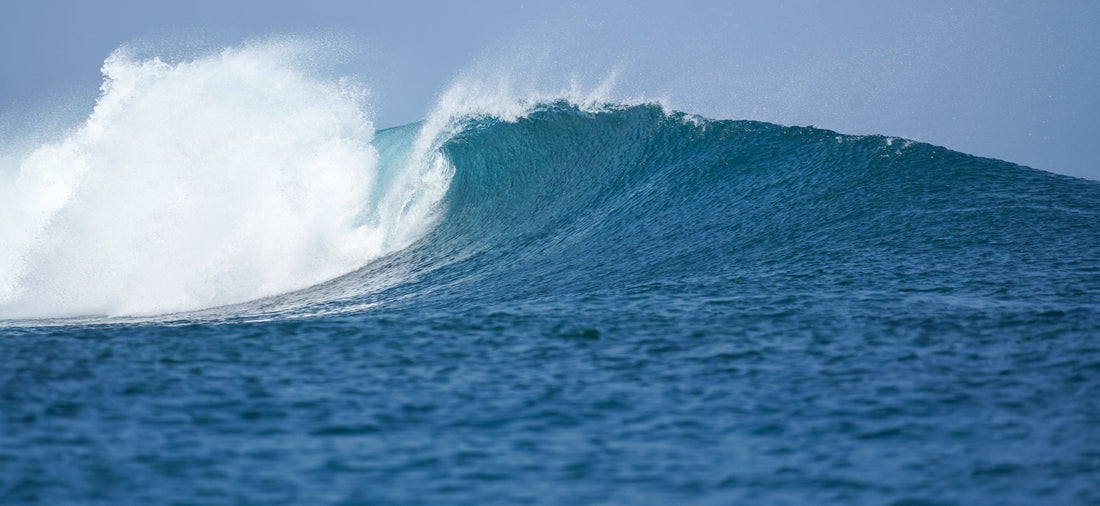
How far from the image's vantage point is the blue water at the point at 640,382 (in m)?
3.23

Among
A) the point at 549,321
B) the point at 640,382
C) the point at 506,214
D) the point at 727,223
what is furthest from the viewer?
the point at 506,214

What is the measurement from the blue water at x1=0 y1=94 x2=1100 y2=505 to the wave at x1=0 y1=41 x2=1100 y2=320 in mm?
82

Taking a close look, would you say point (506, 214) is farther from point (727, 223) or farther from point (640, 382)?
point (640, 382)

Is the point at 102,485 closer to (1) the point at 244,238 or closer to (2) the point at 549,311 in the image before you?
(2) the point at 549,311

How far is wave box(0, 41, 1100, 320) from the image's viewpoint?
25.2 ft

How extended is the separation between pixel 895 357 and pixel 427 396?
260cm

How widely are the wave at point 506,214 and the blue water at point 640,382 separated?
0.08 metres

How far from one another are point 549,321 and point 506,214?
6.11m

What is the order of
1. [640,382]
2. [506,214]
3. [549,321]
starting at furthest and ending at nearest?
[506,214] < [549,321] < [640,382]

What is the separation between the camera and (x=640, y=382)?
443 centimetres

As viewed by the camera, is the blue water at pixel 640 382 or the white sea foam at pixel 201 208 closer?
the blue water at pixel 640 382

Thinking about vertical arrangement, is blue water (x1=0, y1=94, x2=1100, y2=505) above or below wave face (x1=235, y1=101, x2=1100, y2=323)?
below

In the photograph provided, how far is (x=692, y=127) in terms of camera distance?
520 inches

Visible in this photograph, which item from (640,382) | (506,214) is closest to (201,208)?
(506,214)
